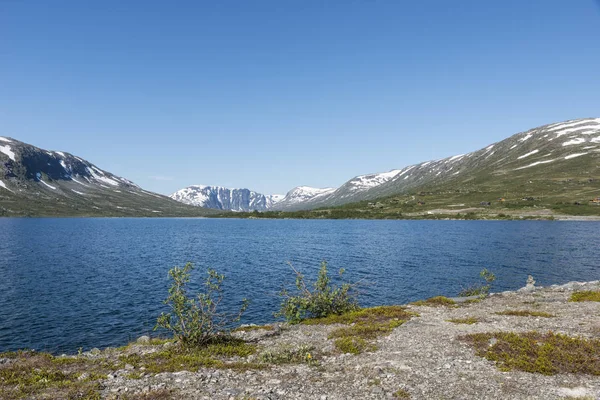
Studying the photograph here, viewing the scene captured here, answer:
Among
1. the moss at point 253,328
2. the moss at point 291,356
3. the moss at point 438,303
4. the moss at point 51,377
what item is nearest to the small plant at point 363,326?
the moss at point 291,356

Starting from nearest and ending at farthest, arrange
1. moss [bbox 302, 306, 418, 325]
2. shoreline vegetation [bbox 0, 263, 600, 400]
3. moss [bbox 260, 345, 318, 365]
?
shoreline vegetation [bbox 0, 263, 600, 400], moss [bbox 260, 345, 318, 365], moss [bbox 302, 306, 418, 325]

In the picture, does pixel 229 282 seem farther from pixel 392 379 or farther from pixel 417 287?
pixel 392 379

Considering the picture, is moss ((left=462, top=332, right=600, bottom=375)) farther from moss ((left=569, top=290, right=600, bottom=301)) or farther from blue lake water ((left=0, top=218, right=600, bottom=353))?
blue lake water ((left=0, top=218, right=600, bottom=353))

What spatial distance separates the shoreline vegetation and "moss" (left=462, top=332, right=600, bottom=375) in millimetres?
54

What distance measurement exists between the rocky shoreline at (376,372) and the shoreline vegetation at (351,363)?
52 mm

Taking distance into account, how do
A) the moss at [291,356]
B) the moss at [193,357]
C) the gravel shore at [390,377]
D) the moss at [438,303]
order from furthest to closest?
the moss at [438,303], the moss at [291,356], the moss at [193,357], the gravel shore at [390,377]

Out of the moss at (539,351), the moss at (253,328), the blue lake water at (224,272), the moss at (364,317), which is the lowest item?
the blue lake water at (224,272)

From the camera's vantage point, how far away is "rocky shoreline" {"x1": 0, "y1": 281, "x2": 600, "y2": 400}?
15.1m

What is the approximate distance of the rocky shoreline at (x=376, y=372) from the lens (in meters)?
15.1

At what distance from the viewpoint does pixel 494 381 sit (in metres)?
16.1

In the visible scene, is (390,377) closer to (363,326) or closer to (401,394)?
(401,394)

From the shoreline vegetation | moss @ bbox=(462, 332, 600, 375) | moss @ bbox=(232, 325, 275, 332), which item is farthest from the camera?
moss @ bbox=(232, 325, 275, 332)

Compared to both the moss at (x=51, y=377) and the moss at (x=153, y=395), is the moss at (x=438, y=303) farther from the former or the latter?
the moss at (x=51, y=377)

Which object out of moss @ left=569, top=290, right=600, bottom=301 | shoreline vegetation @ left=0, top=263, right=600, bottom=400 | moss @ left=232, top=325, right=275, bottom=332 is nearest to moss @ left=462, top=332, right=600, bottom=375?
shoreline vegetation @ left=0, top=263, right=600, bottom=400
